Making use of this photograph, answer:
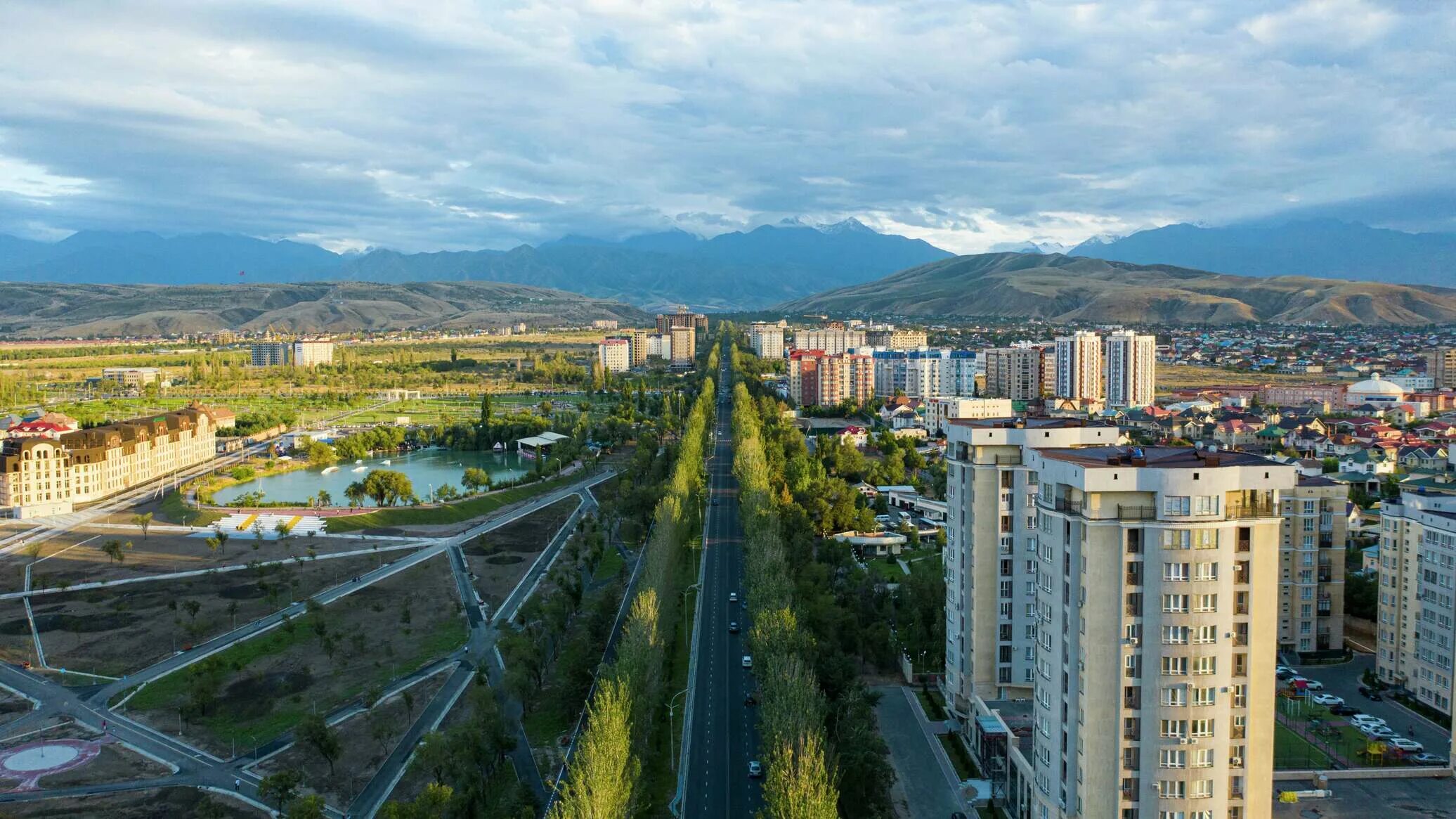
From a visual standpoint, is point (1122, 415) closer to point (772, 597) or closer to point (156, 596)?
point (772, 597)

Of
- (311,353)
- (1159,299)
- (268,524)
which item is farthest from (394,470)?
(1159,299)

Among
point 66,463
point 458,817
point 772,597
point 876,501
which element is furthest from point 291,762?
point 66,463

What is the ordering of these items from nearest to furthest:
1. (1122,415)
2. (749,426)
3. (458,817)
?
(458,817) → (749,426) → (1122,415)

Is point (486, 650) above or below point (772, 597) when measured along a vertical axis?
below

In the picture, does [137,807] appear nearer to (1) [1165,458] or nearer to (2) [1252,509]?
(1) [1165,458]

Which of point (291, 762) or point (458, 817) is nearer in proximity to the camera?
point (458, 817)

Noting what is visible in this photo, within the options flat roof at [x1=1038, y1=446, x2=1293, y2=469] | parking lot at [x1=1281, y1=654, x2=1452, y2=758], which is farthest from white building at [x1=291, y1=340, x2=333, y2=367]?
flat roof at [x1=1038, y1=446, x2=1293, y2=469]
